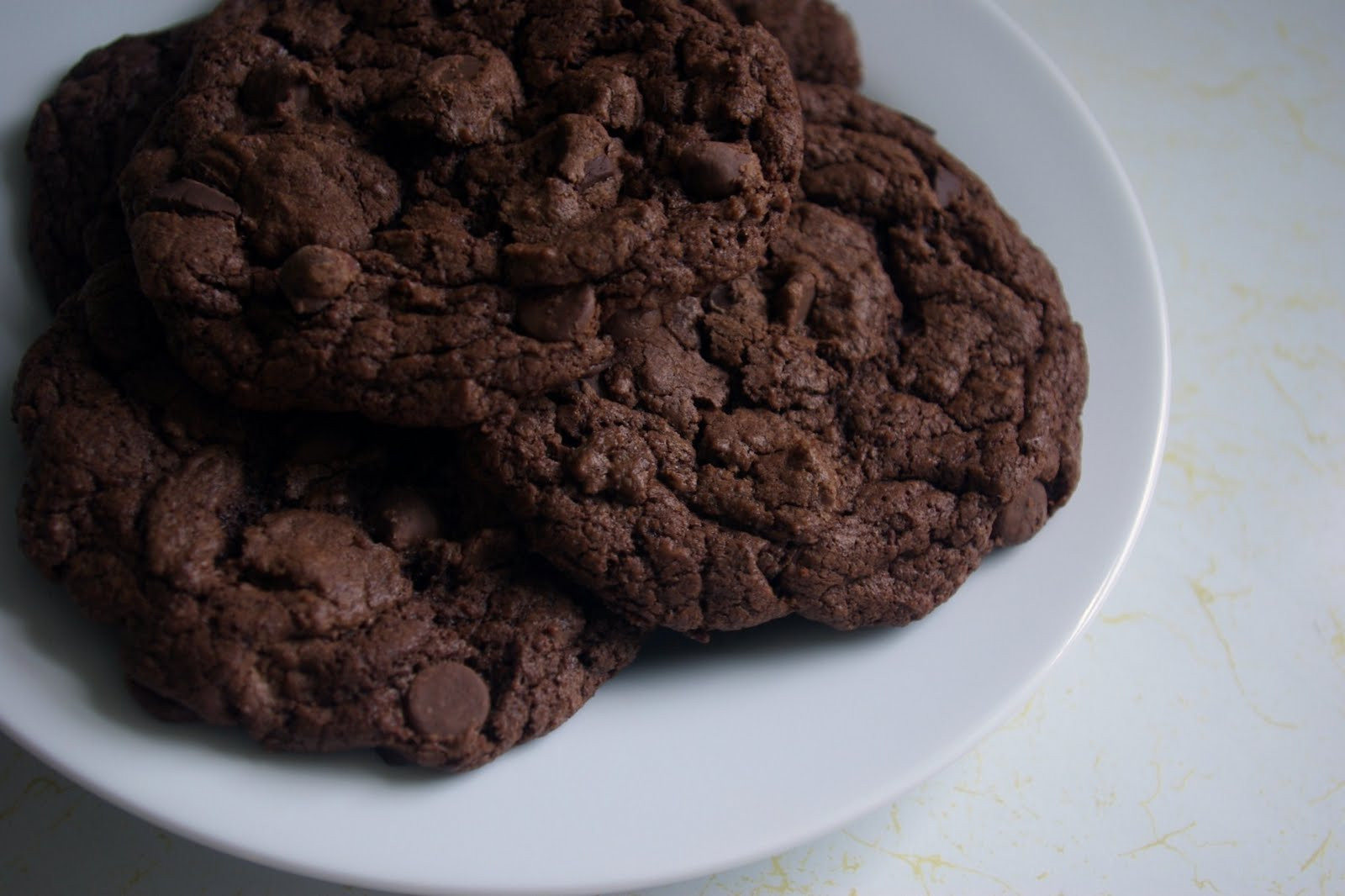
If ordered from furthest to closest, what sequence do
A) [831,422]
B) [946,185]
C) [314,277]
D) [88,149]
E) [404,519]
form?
[946,185] → [88,149] → [831,422] → [404,519] → [314,277]

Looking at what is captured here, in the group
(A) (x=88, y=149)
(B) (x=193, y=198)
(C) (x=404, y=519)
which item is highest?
(B) (x=193, y=198)

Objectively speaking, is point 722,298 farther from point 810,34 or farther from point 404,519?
point 810,34

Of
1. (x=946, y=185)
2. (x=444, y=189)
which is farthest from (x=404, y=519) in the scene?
(x=946, y=185)

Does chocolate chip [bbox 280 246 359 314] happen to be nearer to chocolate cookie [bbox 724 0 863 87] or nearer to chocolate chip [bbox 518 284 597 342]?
chocolate chip [bbox 518 284 597 342]

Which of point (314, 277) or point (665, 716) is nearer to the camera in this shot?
point (314, 277)

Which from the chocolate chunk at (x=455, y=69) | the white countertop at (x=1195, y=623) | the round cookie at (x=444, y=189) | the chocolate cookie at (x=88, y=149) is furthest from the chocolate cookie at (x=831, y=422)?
the chocolate cookie at (x=88, y=149)

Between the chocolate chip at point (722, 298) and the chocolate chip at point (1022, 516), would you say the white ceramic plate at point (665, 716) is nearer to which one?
the chocolate chip at point (1022, 516)

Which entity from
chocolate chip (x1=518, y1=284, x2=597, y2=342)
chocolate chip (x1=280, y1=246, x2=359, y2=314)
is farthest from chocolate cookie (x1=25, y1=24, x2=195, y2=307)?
chocolate chip (x1=518, y1=284, x2=597, y2=342)
